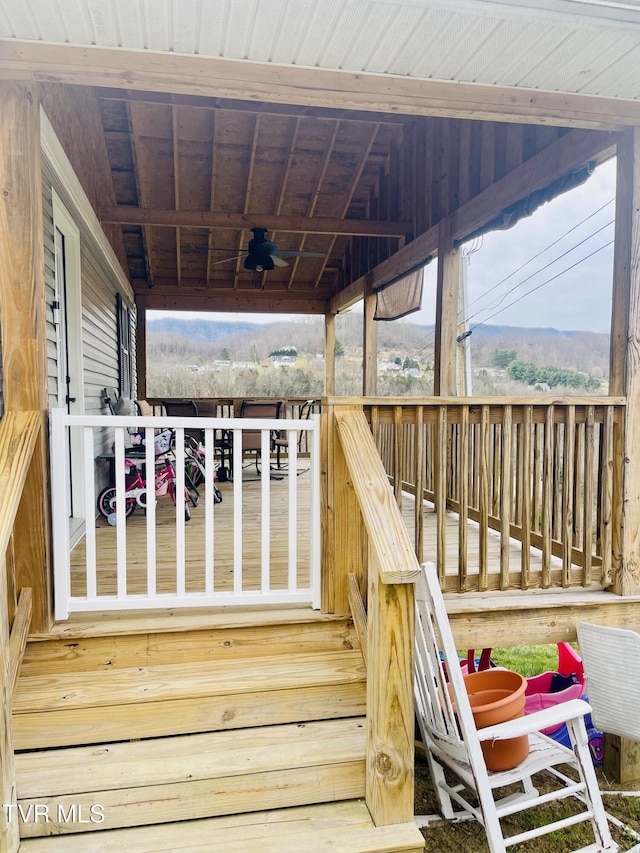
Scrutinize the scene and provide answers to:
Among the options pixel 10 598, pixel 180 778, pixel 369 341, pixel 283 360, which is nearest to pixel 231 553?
pixel 10 598

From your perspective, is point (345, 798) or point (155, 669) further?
point (155, 669)

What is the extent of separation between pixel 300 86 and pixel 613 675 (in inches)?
118

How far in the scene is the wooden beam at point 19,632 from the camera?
2006 millimetres

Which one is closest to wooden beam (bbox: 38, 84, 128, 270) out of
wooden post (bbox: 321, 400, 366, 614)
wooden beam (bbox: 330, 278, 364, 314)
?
wooden post (bbox: 321, 400, 366, 614)

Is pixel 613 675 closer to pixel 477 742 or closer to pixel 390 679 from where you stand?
pixel 477 742

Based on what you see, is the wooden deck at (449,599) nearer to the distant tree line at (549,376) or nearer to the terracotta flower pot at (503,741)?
the terracotta flower pot at (503,741)

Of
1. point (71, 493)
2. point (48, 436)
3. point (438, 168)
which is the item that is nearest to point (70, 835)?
point (48, 436)

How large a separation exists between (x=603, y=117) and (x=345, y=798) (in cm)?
314

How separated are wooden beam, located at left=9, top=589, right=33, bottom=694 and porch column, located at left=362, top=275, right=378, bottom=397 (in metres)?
6.05

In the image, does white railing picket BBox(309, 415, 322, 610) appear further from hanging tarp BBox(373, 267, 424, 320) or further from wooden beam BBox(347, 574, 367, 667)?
hanging tarp BBox(373, 267, 424, 320)

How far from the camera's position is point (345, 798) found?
1.90m

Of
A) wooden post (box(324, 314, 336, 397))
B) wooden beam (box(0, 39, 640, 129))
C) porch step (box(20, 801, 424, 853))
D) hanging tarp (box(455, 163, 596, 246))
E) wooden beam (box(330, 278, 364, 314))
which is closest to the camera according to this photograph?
porch step (box(20, 801, 424, 853))

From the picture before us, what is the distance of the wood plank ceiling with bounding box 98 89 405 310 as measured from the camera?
5781 millimetres

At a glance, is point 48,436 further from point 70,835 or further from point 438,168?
point 438,168
